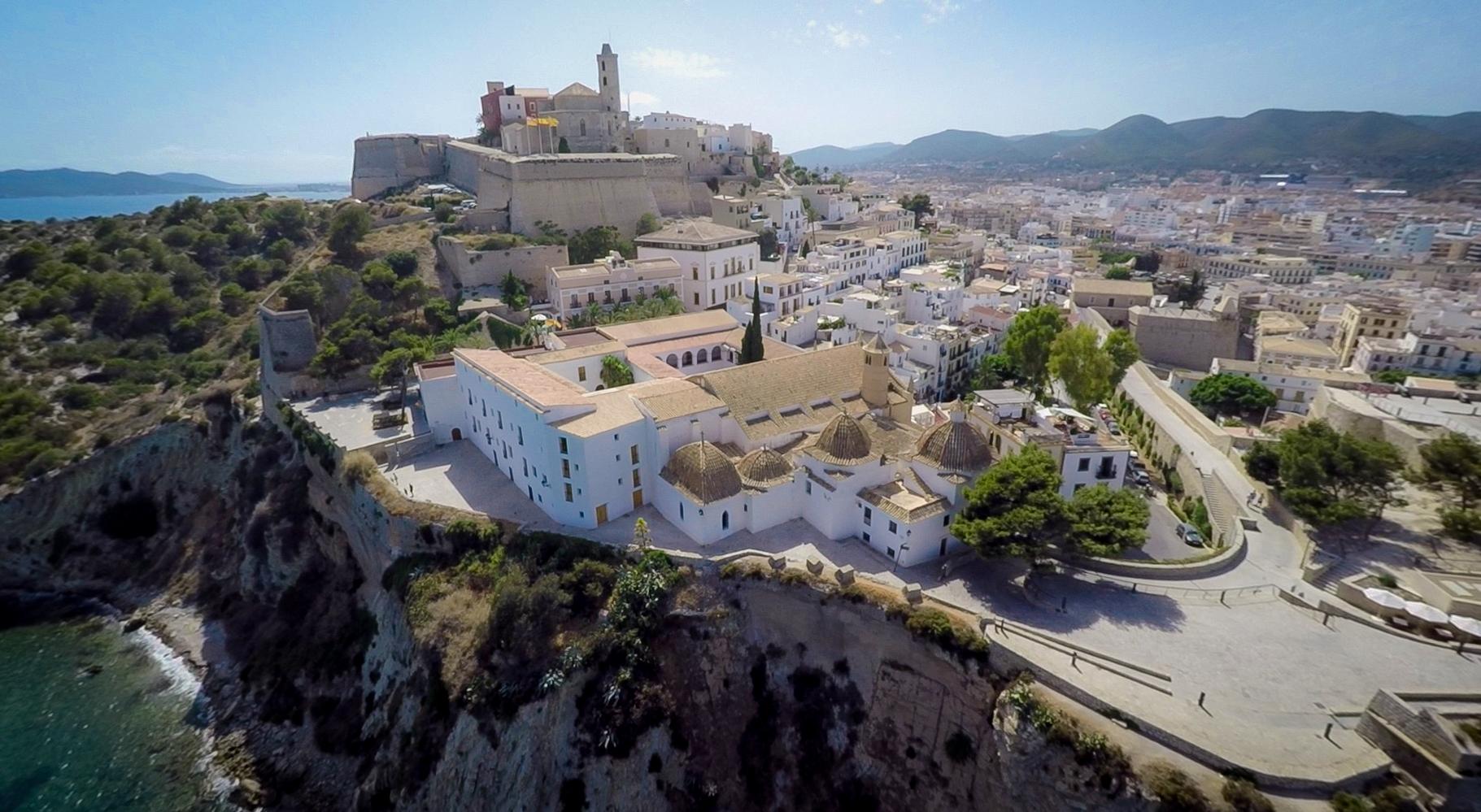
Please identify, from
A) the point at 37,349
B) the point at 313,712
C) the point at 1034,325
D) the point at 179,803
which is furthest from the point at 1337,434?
the point at 37,349

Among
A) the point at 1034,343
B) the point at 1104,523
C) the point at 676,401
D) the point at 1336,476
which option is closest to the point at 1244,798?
the point at 1104,523

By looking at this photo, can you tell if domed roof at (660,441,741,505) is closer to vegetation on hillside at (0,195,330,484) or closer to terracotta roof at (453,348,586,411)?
terracotta roof at (453,348,586,411)

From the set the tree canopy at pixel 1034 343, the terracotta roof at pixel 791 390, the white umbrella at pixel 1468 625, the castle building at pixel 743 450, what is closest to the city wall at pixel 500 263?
the castle building at pixel 743 450

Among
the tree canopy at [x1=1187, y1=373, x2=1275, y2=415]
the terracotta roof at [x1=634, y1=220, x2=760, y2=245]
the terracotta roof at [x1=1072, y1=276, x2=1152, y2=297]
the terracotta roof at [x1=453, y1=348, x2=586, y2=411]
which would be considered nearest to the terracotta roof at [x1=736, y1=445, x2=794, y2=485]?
the terracotta roof at [x1=453, y1=348, x2=586, y2=411]

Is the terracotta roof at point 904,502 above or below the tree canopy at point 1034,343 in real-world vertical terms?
below

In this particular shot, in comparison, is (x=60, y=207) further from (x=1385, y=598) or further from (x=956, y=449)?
(x=1385, y=598)

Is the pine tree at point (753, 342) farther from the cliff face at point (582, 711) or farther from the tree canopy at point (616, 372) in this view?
the cliff face at point (582, 711)
